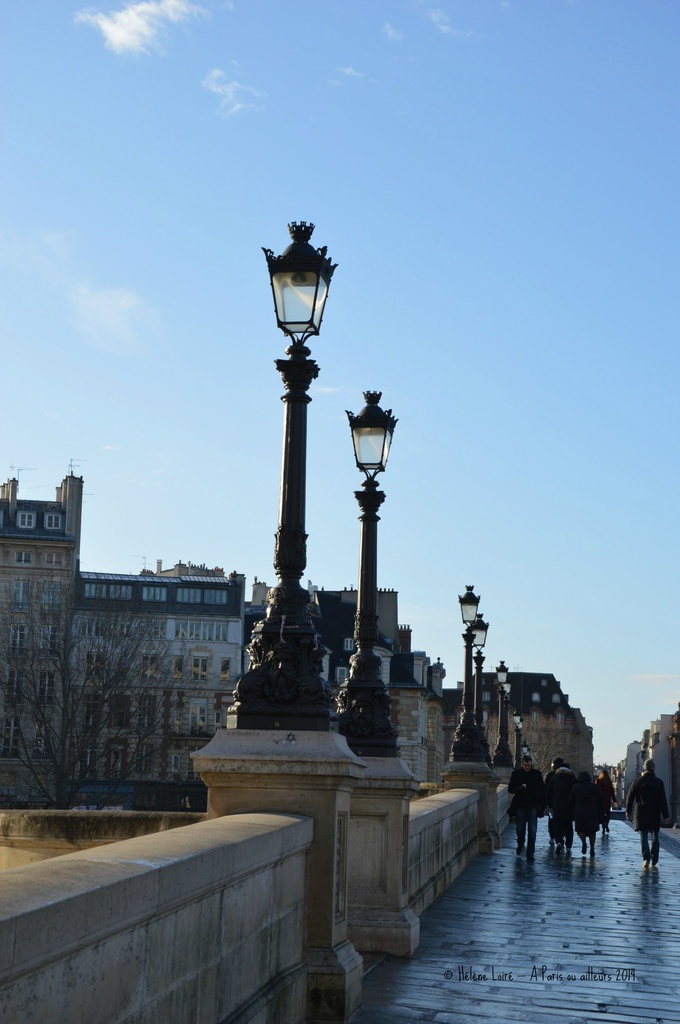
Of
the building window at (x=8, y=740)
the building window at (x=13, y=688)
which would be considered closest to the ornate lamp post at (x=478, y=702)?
the building window at (x=13, y=688)

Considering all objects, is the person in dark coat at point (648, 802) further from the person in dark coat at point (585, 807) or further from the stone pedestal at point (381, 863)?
the stone pedestal at point (381, 863)

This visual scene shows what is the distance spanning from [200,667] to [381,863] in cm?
7898

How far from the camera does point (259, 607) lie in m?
96.3

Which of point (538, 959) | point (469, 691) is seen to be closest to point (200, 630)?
point (469, 691)

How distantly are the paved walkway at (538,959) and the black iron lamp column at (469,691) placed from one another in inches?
204

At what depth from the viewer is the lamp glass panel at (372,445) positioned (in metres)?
12.0

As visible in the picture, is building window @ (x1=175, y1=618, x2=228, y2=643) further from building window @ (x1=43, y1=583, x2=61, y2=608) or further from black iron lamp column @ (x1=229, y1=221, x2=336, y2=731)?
black iron lamp column @ (x1=229, y1=221, x2=336, y2=731)

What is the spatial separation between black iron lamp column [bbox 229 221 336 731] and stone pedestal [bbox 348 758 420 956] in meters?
2.84

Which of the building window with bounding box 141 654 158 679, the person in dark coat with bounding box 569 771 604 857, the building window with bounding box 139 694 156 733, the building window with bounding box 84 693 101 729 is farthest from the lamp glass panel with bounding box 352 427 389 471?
the building window with bounding box 141 654 158 679

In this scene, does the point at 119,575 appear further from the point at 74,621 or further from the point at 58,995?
the point at 58,995

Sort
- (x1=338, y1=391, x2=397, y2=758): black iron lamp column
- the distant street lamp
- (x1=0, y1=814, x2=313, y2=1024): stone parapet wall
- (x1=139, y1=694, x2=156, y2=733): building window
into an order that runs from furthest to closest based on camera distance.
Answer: (x1=139, y1=694, x2=156, y2=733): building window, the distant street lamp, (x1=338, y1=391, x2=397, y2=758): black iron lamp column, (x1=0, y1=814, x2=313, y2=1024): stone parapet wall

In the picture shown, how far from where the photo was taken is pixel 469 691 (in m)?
23.2

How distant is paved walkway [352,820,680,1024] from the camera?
26.3 ft

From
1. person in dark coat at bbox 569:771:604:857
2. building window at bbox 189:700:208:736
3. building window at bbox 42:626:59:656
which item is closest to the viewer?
person in dark coat at bbox 569:771:604:857
